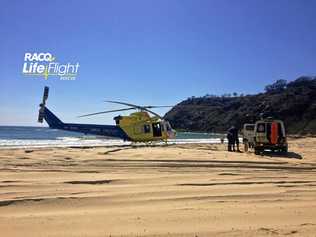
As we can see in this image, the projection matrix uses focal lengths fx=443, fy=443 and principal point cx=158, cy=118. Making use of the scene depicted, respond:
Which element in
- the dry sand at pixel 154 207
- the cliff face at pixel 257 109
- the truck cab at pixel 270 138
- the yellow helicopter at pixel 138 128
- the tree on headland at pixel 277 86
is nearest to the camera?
the dry sand at pixel 154 207

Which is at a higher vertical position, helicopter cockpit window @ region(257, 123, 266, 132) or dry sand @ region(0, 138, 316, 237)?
helicopter cockpit window @ region(257, 123, 266, 132)

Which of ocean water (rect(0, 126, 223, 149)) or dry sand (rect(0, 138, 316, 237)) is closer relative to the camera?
dry sand (rect(0, 138, 316, 237))

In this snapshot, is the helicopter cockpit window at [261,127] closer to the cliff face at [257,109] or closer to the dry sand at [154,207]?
the dry sand at [154,207]

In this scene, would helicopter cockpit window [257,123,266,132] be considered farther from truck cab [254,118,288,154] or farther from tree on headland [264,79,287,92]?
tree on headland [264,79,287,92]

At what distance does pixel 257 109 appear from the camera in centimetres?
12662

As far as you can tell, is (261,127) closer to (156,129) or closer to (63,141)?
(156,129)

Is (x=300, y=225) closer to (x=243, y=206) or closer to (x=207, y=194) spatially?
(x=243, y=206)

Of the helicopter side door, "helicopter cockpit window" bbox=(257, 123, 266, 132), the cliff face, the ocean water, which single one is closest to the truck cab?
"helicopter cockpit window" bbox=(257, 123, 266, 132)

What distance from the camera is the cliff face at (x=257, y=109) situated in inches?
4380

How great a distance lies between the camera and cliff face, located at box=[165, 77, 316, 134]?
11125 cm

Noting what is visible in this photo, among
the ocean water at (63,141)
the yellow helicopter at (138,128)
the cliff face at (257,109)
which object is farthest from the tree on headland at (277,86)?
the yellow helicopter at (138,128)

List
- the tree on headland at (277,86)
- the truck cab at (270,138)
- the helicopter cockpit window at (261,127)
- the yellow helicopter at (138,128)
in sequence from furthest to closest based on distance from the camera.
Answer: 1. the tree on headland at (277,86)
2. the yellow helicopter at (138,128)
3. the helicopter cockpit window at (261,127)
4. the truck cab at (270,138)

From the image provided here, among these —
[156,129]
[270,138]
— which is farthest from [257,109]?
[270,138]

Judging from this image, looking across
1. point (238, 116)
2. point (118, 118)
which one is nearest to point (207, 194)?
point (118, 118)
